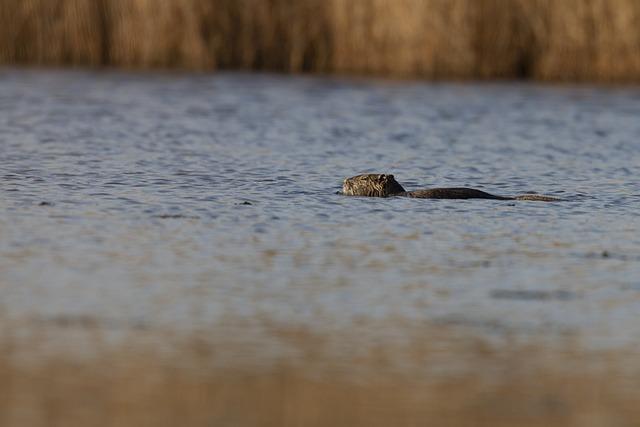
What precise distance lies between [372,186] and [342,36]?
30.4 ft

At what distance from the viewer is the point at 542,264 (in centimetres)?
766

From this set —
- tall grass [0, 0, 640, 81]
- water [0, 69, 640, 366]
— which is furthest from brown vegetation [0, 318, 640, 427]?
tall grass [0, 0, 640, 81]

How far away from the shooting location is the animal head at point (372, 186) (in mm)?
10086

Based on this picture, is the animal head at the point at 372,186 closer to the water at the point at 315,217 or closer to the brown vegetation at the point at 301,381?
the water at the point at 315,217

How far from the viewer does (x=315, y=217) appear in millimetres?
9133

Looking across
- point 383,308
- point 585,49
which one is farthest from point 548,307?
point 585,49

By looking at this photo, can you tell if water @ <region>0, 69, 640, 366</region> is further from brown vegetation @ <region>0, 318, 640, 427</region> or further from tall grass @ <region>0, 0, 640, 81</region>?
tall grass @ <region>0, 0, 640, 81</region>

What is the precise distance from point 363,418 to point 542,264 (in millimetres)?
3095

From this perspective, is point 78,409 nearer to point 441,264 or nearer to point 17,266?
point 17,266

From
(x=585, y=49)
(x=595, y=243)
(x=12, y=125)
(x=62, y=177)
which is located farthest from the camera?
(x=585, y=49)

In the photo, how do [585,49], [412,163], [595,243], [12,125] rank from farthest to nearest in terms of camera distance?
1. [585,49]
2. [12,125]
3. [412,163]
4. [595,243]

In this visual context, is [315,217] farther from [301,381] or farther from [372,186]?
[301,381]

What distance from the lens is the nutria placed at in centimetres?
998

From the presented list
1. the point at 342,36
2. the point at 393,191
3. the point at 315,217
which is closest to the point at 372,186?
the point at 393,191
